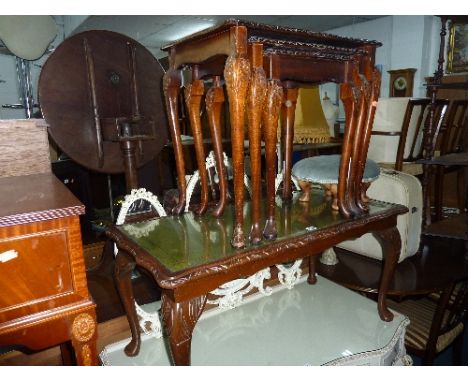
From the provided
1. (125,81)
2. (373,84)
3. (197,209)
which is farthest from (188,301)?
(125,81)

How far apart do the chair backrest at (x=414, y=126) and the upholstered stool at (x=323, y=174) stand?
1.44 m

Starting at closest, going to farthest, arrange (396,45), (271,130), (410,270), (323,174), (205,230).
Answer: (271,130), (205,230), (323,174), (410,270), (396,45)

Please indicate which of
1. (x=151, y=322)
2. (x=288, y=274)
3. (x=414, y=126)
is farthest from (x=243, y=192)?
(x=414, y=126)

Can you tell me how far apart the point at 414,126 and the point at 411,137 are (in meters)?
0.11

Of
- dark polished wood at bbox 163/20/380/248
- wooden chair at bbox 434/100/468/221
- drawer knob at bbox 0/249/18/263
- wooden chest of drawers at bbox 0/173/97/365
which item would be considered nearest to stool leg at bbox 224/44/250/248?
dark polished wood at bbox 163/20/380/248

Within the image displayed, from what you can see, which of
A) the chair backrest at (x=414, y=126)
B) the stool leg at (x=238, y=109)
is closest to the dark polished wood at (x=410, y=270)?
the chair backrest at (x=414, y=126)

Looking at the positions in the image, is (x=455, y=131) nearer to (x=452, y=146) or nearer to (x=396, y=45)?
(x=452, y=146)

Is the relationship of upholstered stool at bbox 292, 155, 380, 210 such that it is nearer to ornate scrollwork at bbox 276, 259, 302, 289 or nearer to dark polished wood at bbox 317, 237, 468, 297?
ornate scrollwork at bbox 276, 259, 302, 289

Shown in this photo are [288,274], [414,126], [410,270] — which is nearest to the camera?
[288,274]

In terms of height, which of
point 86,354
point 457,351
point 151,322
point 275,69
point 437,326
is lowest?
point 457,351

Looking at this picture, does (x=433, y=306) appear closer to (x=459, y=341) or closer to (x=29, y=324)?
(x=459, y=341)

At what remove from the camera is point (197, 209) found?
158cm

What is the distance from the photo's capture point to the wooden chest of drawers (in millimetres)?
993

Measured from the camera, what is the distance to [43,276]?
1050 mm
